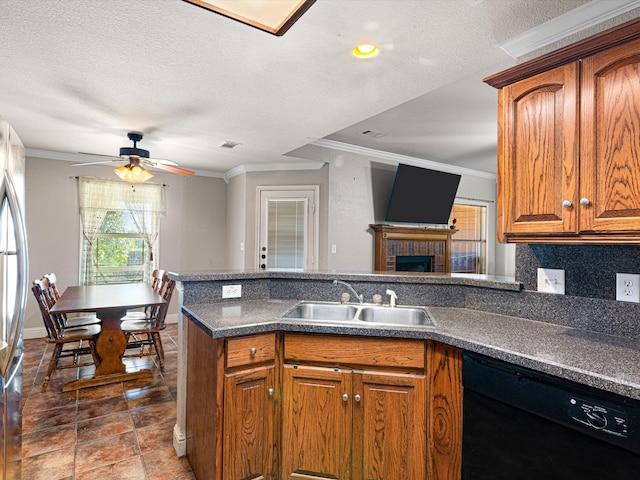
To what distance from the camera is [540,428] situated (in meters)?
1.25

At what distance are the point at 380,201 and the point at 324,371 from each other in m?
3.90

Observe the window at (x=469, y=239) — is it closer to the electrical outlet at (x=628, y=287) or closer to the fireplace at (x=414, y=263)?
the fireplace at (x=414, y=263)

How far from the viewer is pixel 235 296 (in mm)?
2287

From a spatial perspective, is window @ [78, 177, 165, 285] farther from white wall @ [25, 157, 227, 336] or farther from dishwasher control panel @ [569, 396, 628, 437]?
dishwasher control panel @ [569, 396, 628, 437]

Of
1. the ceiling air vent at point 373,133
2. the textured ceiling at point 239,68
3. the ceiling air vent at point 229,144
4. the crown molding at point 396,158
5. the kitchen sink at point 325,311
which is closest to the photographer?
the textured ceiling at point 239,68

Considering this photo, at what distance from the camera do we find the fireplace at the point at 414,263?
5.45 meters

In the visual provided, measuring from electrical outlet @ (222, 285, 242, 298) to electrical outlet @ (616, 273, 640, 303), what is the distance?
6.42ft

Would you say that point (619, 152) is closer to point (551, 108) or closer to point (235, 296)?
point (551, 108)

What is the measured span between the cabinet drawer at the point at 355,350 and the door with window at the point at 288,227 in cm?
320

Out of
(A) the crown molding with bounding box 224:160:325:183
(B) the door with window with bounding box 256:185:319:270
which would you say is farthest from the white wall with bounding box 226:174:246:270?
(B) the door with window with bounding box 256:185:319:270

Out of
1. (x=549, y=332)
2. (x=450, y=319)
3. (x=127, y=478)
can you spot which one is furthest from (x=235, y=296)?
(x=549, y=332)

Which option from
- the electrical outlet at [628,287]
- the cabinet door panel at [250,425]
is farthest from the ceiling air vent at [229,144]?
the electrical outlet at [628,287]

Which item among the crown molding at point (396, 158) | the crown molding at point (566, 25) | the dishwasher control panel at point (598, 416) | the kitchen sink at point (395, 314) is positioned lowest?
the dishwasher control panel at point (598, 416)

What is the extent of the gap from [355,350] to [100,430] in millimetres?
1984
